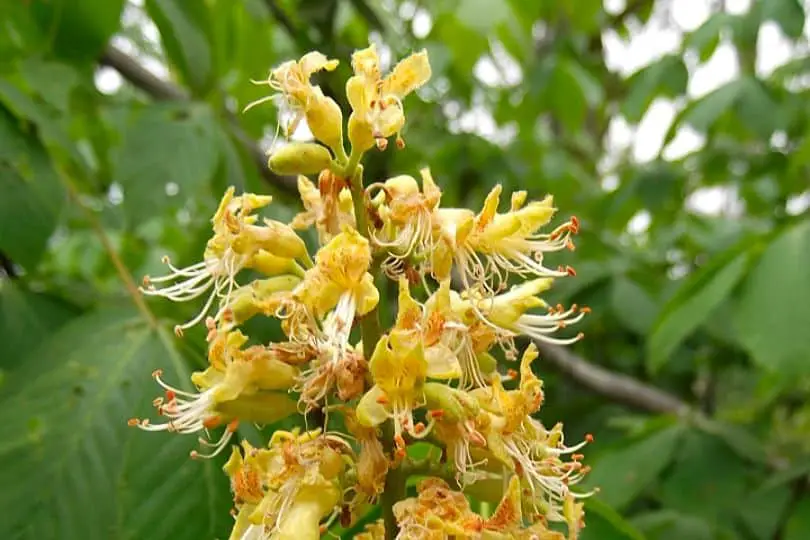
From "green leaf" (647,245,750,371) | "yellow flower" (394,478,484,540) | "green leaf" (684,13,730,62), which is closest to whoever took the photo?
"yellow flower" (394,478,484,540)

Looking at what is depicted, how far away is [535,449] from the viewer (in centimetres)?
114

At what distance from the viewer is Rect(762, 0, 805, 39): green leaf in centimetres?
248

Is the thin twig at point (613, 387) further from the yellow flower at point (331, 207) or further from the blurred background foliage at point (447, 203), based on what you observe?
the yellow flower at point (331, 207)

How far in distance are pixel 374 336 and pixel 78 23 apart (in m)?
1.17

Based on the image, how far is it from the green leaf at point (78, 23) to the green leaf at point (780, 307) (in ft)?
5.20

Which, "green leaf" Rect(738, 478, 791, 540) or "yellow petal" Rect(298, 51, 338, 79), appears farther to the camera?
"green leaf" Rect(738, 478, 791, 540)

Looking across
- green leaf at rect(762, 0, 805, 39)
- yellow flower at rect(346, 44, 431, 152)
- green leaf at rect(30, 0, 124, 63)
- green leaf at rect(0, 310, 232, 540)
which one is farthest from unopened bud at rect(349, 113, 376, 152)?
green leaf at rect(762, 0, 805, 39)

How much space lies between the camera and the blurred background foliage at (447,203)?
1.32 meters

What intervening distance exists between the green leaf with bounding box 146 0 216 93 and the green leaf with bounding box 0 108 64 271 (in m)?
0.37

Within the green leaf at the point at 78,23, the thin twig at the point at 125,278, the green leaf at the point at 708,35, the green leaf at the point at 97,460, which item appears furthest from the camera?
the green leaf at the point at 708,35

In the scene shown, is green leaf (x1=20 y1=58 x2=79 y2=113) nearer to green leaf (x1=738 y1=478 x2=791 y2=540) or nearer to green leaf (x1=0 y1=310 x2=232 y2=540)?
green leaf (x1=0 y1=310 x2=232 y2=540)

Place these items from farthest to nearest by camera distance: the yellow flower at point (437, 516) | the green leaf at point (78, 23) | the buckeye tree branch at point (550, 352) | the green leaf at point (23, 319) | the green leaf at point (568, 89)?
the green leaf at point (568, 89), the buckeye tree branch at point (550, 352), the green leaf at point (78, 23), the green leaf at point (23, 319), the yellow flower at point (437, 516)

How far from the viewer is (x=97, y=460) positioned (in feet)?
4.19

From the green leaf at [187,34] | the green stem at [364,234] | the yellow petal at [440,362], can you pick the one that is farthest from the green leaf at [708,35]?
the yellow petal at [440,362]
